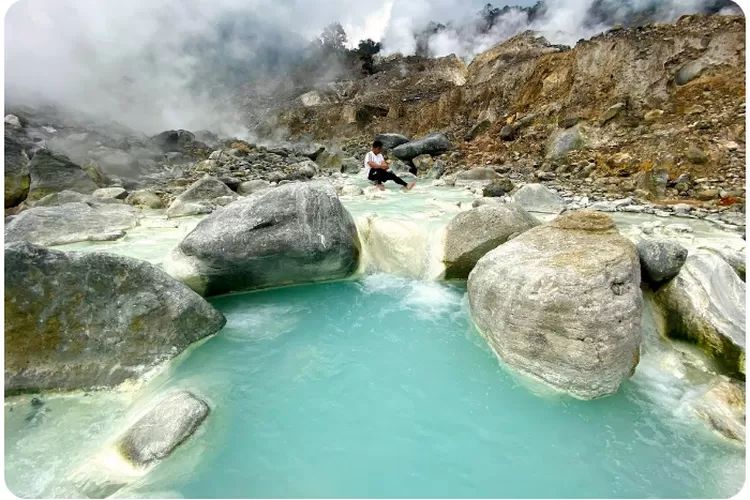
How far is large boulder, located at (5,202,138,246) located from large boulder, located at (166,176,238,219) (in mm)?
1057

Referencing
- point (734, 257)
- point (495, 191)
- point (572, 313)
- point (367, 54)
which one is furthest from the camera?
point (367, 54)

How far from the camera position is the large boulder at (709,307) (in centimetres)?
412

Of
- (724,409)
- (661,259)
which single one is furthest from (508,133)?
(724,409)

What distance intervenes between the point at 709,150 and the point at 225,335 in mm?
11897

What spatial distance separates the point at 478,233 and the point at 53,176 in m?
11.5

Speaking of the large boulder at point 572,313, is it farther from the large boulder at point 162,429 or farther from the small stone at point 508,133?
the small stone at point 508,133

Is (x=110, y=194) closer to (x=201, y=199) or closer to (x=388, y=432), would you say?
(x=201, y=199)

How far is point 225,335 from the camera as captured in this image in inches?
197

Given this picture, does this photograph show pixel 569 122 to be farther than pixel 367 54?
No

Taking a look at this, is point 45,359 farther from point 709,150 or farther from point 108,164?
point 108,164

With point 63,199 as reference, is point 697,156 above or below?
above

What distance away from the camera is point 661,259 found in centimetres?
474

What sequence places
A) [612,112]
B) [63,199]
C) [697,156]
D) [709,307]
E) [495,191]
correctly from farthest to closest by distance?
[612,112] < [495,191] < [63,199] < [697,156] < [709,307]

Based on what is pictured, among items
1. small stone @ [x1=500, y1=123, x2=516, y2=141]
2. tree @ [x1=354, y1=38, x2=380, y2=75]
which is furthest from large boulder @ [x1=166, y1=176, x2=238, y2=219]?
tree @ [x1=354, y1=38, x2=380, y2=75]
